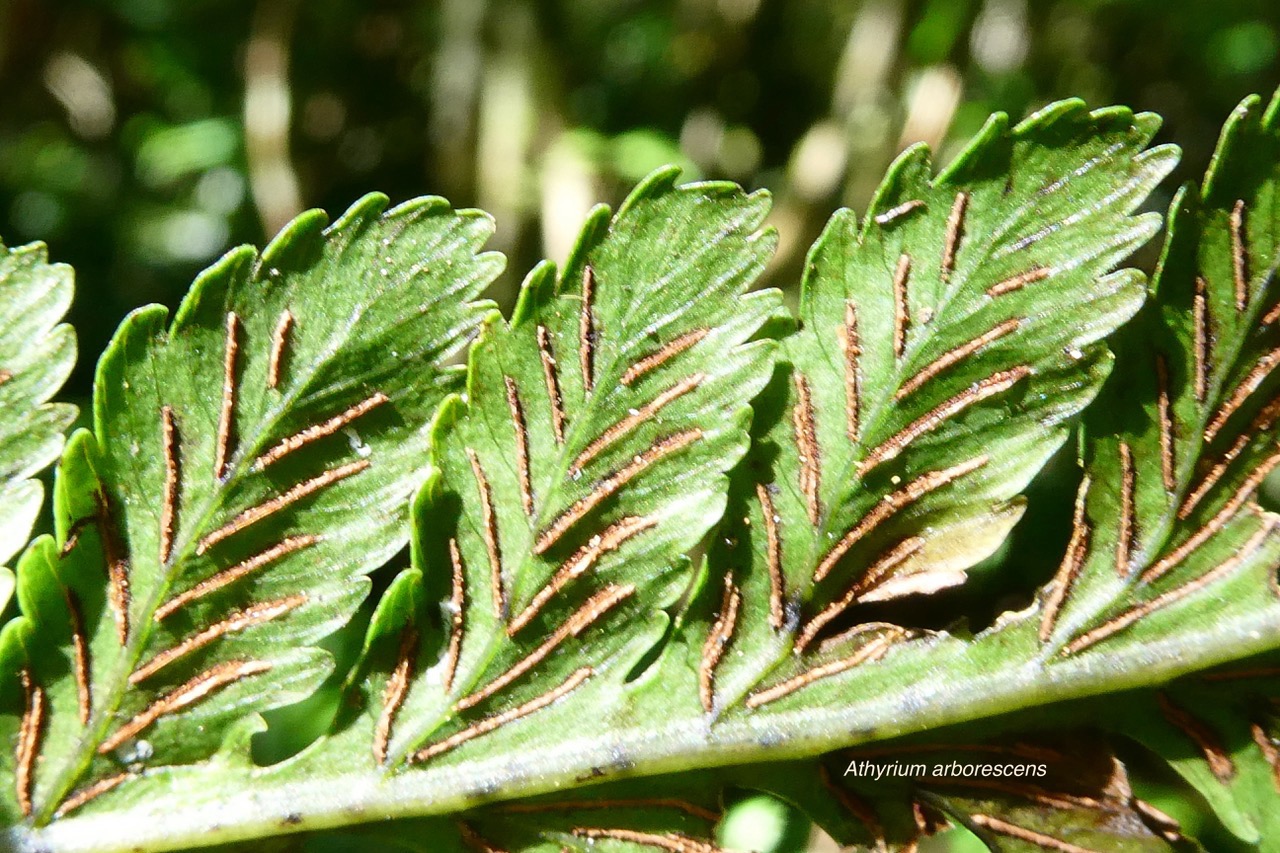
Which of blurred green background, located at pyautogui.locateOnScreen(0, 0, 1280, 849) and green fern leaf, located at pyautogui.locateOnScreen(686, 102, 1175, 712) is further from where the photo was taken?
blurred green background, located at pyautogui.locateOnScreen(0, 0, 1280, 849)

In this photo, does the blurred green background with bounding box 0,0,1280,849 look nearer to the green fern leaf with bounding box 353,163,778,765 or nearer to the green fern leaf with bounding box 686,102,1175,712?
the green fern leaf with bounding box 686,102,1175,712

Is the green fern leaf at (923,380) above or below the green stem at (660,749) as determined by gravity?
above

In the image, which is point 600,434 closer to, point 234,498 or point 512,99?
point 234,498

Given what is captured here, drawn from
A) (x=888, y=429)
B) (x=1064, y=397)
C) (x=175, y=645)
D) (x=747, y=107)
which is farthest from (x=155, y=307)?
(x=747, y=107)

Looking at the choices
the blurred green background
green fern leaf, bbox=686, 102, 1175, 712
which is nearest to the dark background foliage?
the blurred green background

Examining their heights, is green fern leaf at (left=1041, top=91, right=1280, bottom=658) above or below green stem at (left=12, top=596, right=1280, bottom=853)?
above

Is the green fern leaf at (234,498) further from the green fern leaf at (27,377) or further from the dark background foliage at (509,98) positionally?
the dark background foliage at (509,98)

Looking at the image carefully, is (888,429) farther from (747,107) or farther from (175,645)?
(747,107)

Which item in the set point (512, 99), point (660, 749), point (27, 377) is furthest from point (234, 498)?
point (512, 99)

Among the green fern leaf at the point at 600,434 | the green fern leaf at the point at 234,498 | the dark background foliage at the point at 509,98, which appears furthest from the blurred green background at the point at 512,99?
the green fern leaf at the point at 234,498
